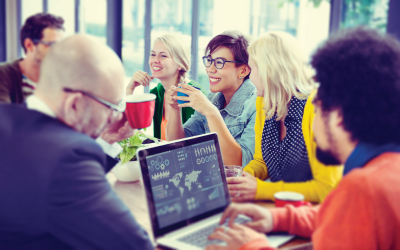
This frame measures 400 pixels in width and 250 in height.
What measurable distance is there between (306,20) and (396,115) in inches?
118

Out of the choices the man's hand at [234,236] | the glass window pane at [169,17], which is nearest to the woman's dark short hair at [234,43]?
the man's hand at [234,236]

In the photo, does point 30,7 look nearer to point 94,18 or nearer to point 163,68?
point 94,18

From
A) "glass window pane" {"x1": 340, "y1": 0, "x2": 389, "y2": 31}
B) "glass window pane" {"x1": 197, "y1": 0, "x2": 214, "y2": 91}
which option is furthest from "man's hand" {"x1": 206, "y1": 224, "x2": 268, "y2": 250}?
"glass window pane" {"x1": 197, "y1": 0, "x2": 214, "y2": 91}

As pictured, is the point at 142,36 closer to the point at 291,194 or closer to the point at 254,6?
the point at 254,6

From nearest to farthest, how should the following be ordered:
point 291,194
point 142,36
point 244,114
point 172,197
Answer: point 172,197 → point 291,194 → point 244,114 → point 142,36

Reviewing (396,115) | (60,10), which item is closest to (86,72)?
(396,115)

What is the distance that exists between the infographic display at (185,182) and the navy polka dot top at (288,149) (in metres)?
0.46

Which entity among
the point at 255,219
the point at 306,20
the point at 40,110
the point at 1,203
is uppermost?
the point at 306,20

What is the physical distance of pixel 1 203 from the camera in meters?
0.86

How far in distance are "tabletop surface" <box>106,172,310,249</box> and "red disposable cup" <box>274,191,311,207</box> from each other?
0.25 ft

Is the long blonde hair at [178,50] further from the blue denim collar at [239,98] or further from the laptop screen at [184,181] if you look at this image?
the laptop screen at [184,181]

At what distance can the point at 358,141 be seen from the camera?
0.92 meters

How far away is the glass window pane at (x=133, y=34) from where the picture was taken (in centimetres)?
471

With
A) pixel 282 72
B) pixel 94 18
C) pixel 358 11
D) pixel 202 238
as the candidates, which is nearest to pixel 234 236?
pixel 202 238
